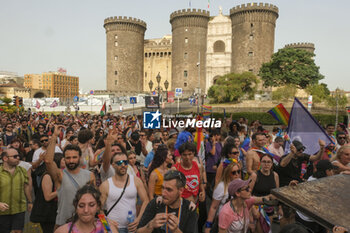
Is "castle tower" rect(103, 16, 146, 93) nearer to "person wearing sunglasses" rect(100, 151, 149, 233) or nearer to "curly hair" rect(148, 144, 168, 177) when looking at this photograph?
"curly hair" rect(148, 144, 168, 177)

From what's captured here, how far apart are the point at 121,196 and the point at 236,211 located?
4.53 ft

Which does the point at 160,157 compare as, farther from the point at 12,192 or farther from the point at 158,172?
the point at 12,192

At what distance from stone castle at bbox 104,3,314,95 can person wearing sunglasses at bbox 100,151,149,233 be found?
46.6 metres

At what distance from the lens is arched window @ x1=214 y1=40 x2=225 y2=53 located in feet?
180

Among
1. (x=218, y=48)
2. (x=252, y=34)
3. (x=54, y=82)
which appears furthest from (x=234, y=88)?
(x=54, y=82)

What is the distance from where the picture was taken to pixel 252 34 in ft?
165

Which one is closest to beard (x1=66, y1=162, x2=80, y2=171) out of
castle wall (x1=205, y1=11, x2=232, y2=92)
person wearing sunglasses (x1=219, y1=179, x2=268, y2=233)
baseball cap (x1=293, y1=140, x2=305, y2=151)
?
person wearing sunglasses (x1=219, y1=179, x2=268, y2=233)

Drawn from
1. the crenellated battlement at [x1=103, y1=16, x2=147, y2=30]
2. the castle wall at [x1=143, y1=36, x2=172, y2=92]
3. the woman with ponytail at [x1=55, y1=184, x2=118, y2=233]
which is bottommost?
the woman with ponytail at [x1=55, y1=184, x2=118, y2=233]

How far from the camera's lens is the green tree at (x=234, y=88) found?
36719mm

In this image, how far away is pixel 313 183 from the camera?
1963mm

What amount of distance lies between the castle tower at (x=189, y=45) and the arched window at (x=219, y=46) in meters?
2.39

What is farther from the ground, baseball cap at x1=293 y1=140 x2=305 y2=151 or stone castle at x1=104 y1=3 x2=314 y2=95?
stone castle at x1=104 y1=3 x2=314 y2=95

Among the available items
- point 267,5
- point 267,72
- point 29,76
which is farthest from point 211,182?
point 29,76

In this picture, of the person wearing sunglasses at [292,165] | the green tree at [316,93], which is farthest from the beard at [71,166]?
the green tree at [316,93]
